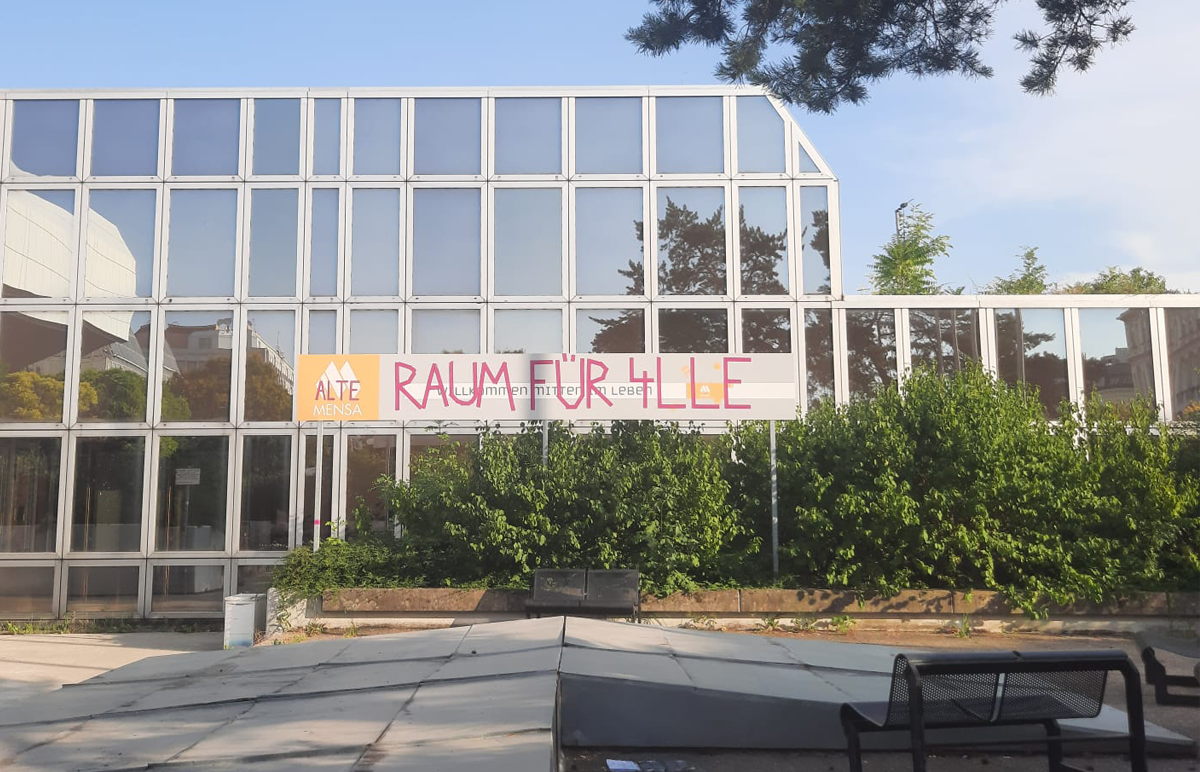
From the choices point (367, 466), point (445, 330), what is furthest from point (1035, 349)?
point (367, 466)

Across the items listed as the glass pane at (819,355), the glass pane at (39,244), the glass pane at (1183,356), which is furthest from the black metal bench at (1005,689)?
the glass pane at (39,244)

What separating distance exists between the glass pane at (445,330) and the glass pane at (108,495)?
517 centimetres

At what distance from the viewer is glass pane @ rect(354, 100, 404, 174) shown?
1831 cm

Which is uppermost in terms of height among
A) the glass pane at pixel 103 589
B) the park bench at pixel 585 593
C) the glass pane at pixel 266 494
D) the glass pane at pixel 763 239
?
the glass pane at pixel 763 239

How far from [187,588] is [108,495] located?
2.18 m

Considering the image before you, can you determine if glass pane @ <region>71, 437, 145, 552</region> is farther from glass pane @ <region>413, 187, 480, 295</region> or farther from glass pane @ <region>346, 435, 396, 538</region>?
glass pane @ <region>413, 187, 480, 295</region>

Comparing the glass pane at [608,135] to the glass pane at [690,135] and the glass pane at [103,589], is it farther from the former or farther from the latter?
the glass pane at [103,589]

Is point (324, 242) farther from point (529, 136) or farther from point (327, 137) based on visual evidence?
point (529, 136)

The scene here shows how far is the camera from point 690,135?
1841cm

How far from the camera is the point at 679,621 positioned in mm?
11562

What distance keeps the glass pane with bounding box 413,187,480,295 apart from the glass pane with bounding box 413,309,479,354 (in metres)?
0.38

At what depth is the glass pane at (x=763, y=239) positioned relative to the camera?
17.9m

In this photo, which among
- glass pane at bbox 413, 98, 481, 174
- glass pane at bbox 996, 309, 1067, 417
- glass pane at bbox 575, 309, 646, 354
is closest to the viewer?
glass pane at bbox 575, 309, 646, 354

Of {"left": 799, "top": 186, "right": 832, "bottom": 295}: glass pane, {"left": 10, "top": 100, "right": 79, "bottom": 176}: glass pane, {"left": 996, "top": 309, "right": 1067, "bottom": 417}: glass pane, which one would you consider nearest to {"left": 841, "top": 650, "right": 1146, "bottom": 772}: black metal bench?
{"left": 799, "top": 186, "right": 832, "bottom": 295}: glass pane
